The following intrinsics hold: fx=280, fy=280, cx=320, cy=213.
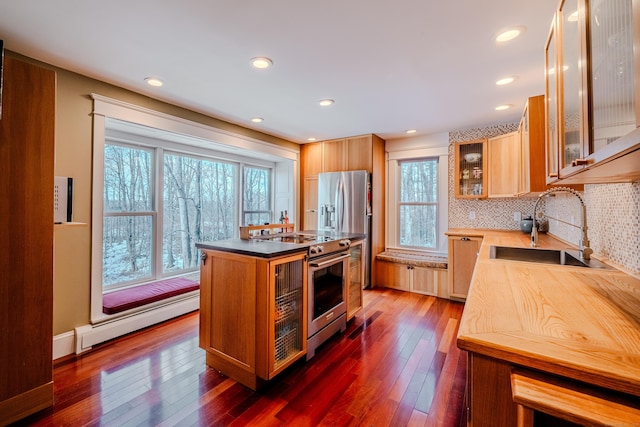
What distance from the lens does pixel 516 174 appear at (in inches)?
121

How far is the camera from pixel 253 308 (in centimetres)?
189

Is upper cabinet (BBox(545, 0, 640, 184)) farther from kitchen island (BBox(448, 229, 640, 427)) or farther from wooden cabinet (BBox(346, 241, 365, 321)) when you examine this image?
wooden cabinet (BBox(346, 241, 365, 321))

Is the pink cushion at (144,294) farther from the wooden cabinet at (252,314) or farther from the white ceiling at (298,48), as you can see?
the white ceiling at (298,48)

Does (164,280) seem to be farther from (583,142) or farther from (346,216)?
(583,142)

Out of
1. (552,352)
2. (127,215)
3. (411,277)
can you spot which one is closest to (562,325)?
(552,352)

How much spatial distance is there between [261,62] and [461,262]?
3196 mm

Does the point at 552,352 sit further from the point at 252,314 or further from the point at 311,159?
the point at 311,159

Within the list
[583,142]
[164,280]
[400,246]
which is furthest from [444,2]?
[164,280]

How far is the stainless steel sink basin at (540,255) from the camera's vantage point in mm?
1901

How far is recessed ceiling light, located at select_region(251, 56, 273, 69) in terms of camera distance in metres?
2.13

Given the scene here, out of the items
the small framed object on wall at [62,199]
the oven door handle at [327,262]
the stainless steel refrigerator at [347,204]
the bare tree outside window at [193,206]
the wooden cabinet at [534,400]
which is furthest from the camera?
the stainless steel refrigerator at [347,204]

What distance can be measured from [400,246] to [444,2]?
3.57 meters

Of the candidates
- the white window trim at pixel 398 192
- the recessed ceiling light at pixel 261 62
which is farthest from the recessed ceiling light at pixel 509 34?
the white window trim at pixel 398 192

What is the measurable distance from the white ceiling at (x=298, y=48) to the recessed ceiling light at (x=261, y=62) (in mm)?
43
